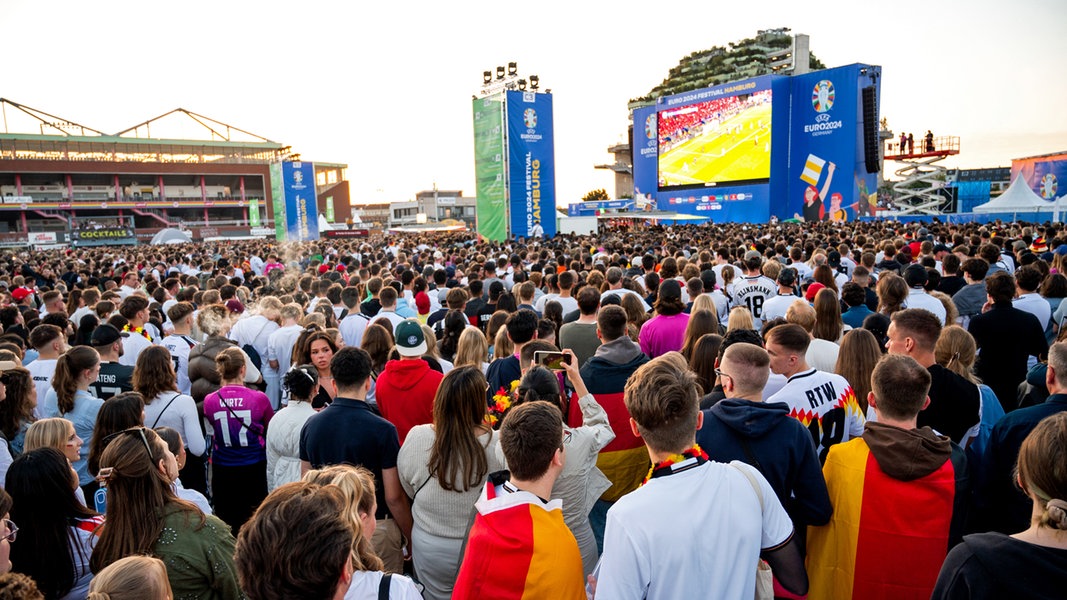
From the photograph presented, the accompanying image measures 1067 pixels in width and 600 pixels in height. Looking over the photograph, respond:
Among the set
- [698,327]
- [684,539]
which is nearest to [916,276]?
[698,327]

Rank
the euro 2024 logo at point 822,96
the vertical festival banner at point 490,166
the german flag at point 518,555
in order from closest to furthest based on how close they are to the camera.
A: the german flag at point 518,555, the vertical festival banner at point 490,166, the euro 2024 logo at point 822,96

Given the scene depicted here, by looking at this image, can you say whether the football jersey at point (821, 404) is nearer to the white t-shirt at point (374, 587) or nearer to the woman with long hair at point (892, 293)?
the white t-shirt at point (374, 587)

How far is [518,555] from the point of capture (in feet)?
6.61

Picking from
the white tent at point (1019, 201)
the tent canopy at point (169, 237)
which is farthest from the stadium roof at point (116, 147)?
the white tent at point (1019, 201)

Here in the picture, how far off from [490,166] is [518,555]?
78.9 ft

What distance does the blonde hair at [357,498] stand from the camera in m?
1.90

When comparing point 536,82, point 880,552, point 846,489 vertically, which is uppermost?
point 536,82

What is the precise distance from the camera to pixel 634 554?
1.92 meters

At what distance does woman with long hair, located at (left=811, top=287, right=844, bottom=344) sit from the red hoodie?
10.5ft

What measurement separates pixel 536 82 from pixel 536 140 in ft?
13.7

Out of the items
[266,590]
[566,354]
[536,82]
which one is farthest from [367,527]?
[536,82]

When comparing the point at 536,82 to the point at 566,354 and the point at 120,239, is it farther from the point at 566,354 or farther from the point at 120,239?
the point at 120,239

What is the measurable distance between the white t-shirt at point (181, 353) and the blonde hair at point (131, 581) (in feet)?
14.5

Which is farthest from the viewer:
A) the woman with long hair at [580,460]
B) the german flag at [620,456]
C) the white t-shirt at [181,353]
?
the white t-shirt at [181,353]
